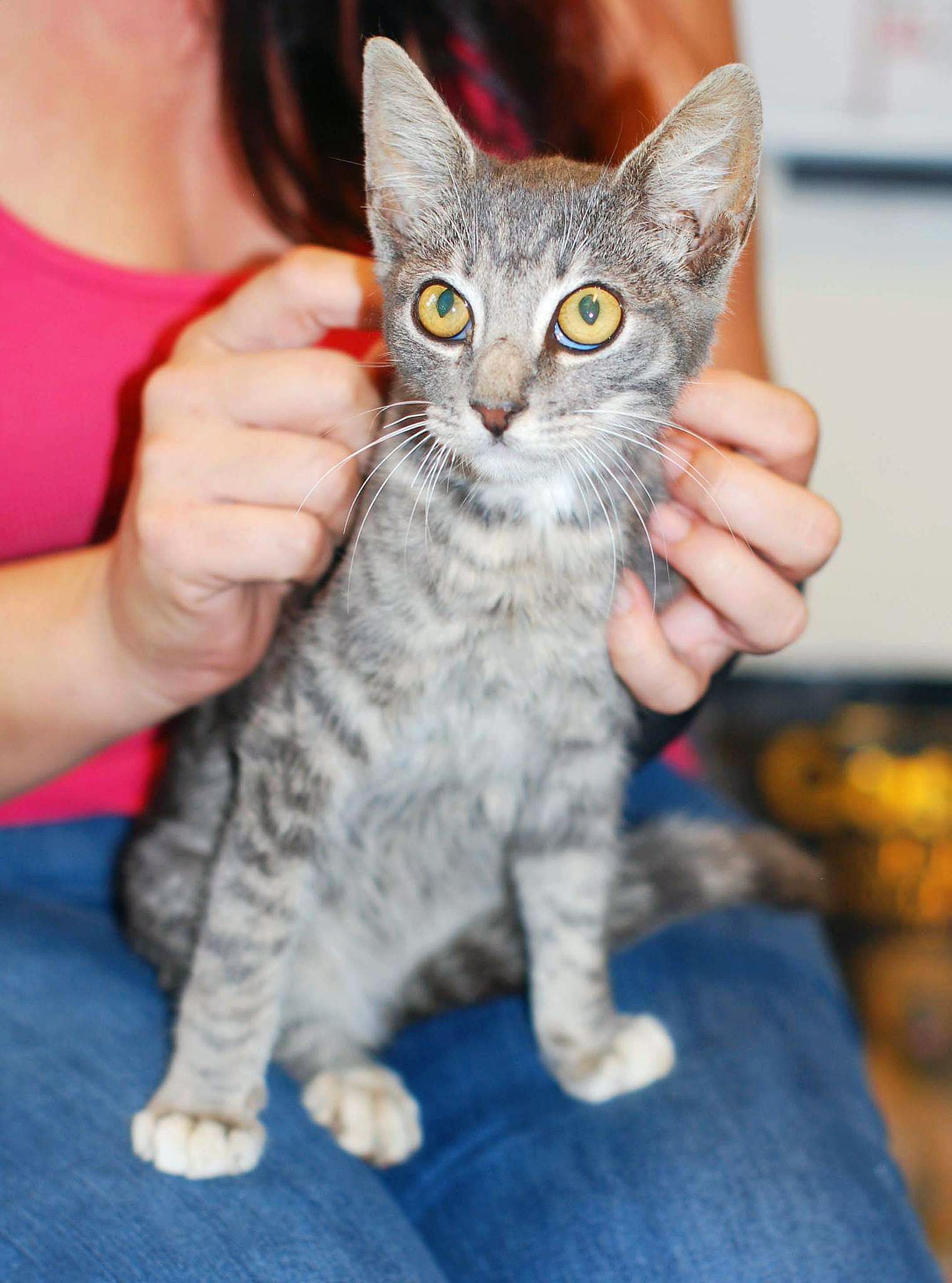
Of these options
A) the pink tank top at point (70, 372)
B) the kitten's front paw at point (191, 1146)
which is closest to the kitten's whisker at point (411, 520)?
the pink tank top at point (70, 372)

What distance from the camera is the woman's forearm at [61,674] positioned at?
3.67ft

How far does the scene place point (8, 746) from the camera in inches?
45.5

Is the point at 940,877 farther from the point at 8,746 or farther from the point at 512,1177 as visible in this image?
the point at 8,746

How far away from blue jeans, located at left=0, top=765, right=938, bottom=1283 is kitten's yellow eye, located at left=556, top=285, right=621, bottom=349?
0.69 meters

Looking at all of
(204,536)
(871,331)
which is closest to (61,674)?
(204,536)

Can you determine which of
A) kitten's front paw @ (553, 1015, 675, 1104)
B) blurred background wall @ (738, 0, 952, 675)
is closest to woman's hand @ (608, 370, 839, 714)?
kitten's front paw @ (553, 1015, 675, 1104)

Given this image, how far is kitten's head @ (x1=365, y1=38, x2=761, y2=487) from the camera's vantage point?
0.90 meters

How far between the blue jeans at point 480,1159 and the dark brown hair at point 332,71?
2.55 ft

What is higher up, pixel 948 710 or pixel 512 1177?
pixel 512 1177

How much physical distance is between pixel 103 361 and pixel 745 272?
28.0 inches

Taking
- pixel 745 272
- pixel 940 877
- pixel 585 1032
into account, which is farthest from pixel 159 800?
pixel 940 877

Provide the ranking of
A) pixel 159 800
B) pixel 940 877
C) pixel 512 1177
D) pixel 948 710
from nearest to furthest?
1. pixel 512 1177
2. pixel 159 800
3. pixel 940 877
4. pixel 948 710

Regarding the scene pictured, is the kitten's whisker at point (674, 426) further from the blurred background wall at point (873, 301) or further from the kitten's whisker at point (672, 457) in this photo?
the blurred background wall at point (873, 301)

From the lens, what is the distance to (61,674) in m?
1.12
